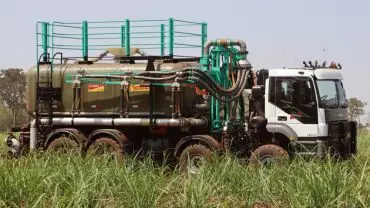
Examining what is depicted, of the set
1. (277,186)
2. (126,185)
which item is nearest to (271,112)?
(277,186)

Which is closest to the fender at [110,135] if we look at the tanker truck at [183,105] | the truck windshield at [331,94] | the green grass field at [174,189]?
the tanker truck at [183,105]

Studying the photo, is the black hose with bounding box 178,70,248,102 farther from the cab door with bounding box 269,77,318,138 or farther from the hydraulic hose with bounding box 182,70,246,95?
the cab door with bounding box 269,77,318,138

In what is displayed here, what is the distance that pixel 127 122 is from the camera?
536 inches

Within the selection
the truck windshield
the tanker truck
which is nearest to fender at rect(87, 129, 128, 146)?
the tanker truck

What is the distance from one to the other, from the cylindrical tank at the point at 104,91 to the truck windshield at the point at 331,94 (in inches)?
119

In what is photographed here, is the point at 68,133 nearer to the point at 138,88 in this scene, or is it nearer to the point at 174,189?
the point at 138,88

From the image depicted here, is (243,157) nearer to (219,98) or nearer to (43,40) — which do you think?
(219,98)

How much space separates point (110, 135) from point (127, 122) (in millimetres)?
570

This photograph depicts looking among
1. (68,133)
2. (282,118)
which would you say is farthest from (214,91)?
(68,133)

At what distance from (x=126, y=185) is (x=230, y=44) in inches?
287

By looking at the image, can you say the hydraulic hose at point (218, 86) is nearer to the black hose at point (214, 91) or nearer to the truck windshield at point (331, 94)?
the black hose at point (214, 91)

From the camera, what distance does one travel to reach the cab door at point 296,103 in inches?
484

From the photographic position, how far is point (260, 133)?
12.9 m

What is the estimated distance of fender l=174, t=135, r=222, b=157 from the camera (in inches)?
499
